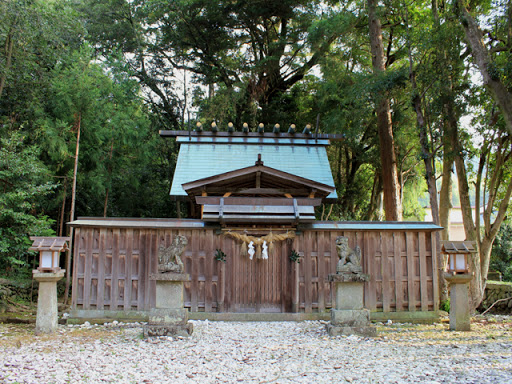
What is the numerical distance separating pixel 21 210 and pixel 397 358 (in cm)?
1020

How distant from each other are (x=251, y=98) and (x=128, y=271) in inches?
443

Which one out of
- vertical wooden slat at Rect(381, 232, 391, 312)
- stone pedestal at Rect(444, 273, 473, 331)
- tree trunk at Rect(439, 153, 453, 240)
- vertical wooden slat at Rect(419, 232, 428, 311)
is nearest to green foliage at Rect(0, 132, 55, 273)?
vertical wooden slat at Rect(381, 232, 391, 312)

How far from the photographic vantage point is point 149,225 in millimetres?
9117

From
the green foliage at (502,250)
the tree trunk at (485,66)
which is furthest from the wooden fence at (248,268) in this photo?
the green foliage at (502,250)

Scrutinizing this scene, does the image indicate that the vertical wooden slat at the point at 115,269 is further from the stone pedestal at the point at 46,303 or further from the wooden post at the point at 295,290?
the wooden post at the point at 295,290

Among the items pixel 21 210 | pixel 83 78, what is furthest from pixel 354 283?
pixel 83 78

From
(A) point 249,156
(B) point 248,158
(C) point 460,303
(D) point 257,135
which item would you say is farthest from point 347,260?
(D) point 257,135

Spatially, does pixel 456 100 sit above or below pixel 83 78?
below

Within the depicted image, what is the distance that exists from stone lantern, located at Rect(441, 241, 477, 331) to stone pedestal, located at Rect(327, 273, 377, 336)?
182cm

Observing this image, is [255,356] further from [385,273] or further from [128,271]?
[385,273]

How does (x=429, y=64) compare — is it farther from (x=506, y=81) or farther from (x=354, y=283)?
(x=354, y=283)

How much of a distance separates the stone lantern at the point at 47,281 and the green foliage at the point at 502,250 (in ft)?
59.8

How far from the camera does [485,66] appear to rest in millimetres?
8688

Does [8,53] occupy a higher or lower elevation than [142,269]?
higher
